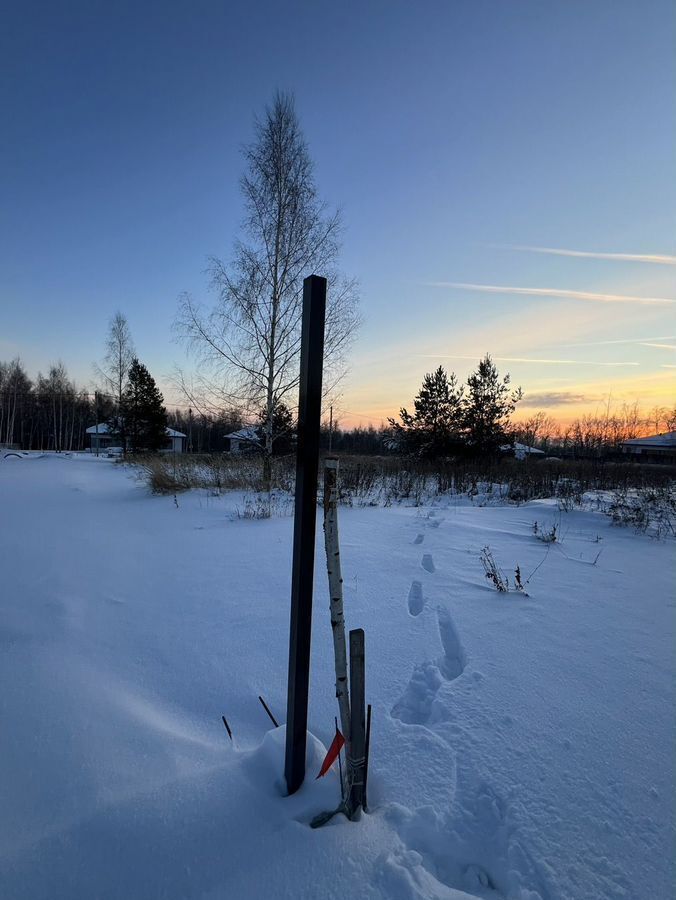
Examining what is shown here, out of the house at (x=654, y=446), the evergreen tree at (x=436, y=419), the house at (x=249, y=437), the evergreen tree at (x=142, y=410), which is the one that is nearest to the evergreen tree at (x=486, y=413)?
the evergreen tree at (x=436, y=419)

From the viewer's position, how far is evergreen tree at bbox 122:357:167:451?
2436 cm

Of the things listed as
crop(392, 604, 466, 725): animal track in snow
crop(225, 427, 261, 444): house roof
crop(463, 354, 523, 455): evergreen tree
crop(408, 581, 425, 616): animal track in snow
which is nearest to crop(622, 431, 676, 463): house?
crop(463, 354, 523, 455): evergreen tree

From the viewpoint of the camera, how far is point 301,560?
125 centimetres

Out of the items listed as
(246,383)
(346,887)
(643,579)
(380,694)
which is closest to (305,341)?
(346,887)

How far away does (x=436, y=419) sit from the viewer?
1762cm

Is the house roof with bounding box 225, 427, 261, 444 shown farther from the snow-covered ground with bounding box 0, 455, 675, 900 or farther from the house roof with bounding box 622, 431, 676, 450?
the house roof with bounding box 622, 431, 676, 450

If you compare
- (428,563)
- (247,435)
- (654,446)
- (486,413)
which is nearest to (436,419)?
(486,413)

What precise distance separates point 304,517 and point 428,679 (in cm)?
145

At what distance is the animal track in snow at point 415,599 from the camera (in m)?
2.94

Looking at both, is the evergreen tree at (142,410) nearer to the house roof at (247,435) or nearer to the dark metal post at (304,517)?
the house roof at (247,435)

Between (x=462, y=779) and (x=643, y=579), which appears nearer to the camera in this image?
(x=462, y=779)

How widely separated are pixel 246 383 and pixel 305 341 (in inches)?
313

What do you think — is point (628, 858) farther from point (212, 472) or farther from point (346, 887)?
point (212, 472)

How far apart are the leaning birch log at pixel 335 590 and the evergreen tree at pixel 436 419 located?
55.5ft
